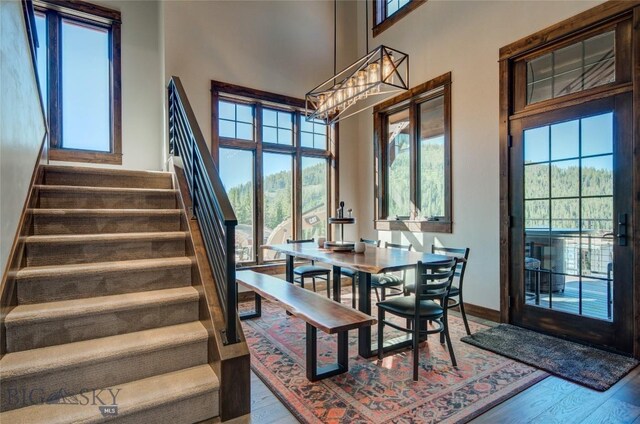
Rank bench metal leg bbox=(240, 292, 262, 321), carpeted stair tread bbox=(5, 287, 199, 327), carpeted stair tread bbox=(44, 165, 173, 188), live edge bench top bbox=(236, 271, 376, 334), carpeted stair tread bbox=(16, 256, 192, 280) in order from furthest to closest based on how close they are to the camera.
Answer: bench metal leg bbox=(240, 292, 262, 321)
carpeted stair tread bbox=(44, 165, 173, 188)
live edge bench top bbox=(236, 271, 376, 334)
carpeted stair tread bbox=(16, 256, 192, 280)
carpeted stair tread bbox=(5, 287, 199, 327)

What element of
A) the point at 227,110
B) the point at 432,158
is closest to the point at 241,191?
the point at 227,110

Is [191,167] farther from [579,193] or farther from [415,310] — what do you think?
[579,193]

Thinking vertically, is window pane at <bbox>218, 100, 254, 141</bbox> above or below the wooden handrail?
above

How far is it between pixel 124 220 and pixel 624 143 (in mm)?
4102

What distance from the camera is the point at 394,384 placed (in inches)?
94.5

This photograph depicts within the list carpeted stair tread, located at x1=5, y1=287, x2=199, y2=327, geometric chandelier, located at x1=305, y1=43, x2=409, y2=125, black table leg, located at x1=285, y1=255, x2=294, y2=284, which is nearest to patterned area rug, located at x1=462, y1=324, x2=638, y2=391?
black table leg, located at x1=285, y1=255, x2=294, y2=284

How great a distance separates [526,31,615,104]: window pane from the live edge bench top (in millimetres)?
2913

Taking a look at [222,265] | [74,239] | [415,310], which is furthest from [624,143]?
[74,239]

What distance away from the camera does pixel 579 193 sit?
10.4 ft

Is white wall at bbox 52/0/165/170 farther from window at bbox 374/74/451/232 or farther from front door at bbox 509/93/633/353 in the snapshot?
front door at bbox 509/93/633/353

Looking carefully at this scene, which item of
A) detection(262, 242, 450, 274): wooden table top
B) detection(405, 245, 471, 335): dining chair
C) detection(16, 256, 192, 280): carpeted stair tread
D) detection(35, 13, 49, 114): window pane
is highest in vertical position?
detection(35, 13, 49, 114): window pane

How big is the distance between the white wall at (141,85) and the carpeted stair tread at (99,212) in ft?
7.29

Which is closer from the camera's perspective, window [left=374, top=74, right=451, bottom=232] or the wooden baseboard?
the wooden baseboard

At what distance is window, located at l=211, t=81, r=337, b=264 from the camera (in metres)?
4.80
